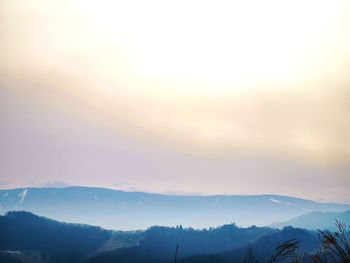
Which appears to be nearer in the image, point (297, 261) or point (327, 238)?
point (327, 238)

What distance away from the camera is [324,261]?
5633 mm

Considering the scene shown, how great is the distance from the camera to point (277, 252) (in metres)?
5.06

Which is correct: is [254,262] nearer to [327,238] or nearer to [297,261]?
[297,261]

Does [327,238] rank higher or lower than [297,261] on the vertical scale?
higher

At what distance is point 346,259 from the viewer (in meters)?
5.29

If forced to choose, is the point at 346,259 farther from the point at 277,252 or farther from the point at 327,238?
the point at 277,252

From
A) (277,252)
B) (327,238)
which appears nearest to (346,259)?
(327,238)

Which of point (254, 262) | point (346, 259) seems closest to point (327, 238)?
point (346, 259)

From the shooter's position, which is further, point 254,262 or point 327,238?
point 254,262

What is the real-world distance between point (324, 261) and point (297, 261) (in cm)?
40

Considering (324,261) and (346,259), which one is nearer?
(346,259)

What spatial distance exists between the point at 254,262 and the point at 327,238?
1.11 meters

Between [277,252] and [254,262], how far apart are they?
30.8 inches

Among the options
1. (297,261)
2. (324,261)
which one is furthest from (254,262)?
(324,261)
